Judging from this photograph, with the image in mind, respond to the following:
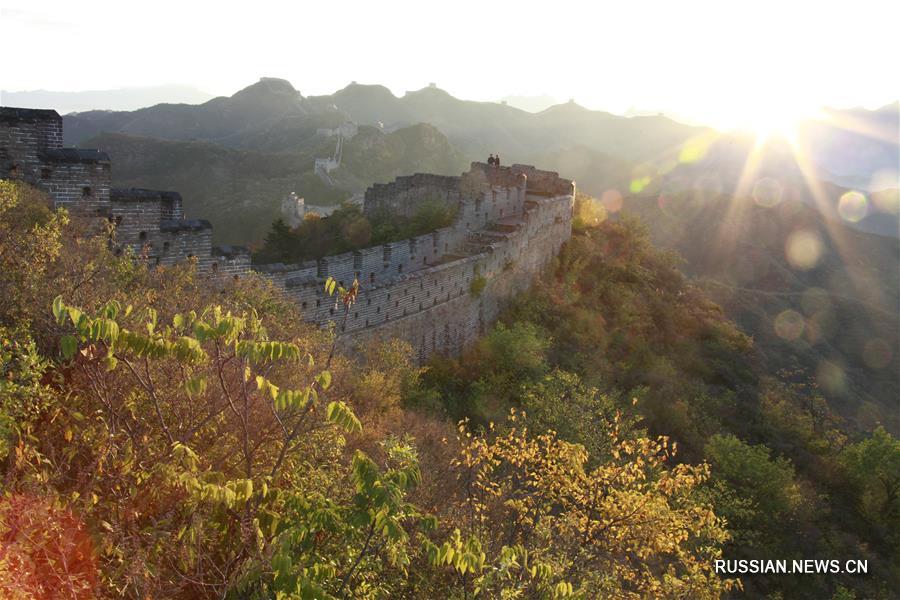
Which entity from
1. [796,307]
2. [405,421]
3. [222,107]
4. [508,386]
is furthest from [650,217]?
[222,107]

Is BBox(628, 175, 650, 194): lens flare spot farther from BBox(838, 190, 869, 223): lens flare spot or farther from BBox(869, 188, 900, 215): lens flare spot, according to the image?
BBox(869, 188, 900, 215): lens flare spot

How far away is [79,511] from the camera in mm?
5680

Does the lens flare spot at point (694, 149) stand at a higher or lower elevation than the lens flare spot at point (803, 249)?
higher

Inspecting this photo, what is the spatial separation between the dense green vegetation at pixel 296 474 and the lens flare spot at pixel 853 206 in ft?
367

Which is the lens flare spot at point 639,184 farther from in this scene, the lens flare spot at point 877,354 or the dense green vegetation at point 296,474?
the dense green vegetation at point 296,474

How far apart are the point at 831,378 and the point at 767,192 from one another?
9366 cm

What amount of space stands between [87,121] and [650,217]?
4476 inches

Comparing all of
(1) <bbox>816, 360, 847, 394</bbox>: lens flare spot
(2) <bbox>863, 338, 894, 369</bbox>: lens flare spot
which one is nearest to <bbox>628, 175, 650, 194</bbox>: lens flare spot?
(2) <bbox>863, 338, 894, 369</bbox>: lens flare spot

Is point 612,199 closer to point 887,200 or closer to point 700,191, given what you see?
point 700,191

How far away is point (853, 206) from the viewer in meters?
119


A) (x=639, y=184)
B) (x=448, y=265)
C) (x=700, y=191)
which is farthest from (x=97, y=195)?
(x=639, y=184)

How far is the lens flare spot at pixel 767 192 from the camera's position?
105394mm

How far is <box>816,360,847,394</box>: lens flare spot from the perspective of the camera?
3369 centimetres

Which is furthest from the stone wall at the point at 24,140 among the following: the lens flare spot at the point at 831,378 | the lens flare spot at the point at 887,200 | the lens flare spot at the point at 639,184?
the lens flare spot at the point at 887,200
